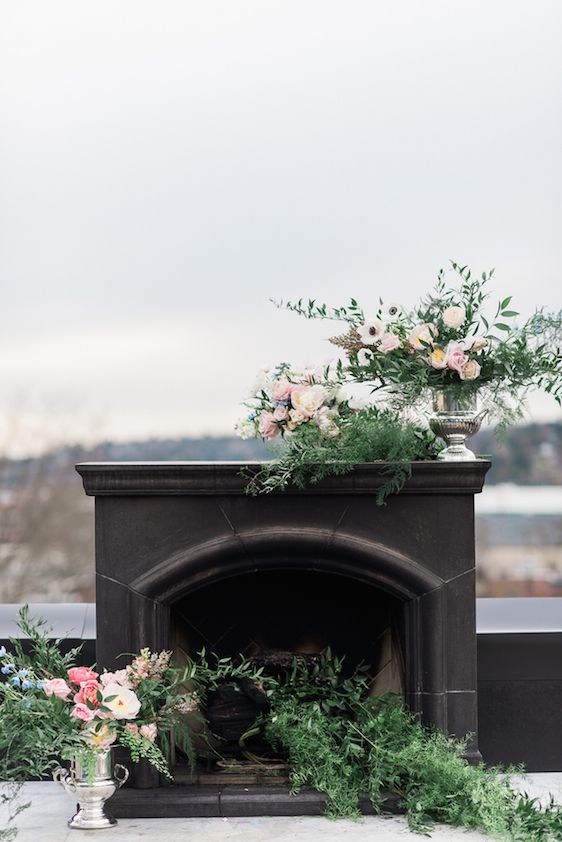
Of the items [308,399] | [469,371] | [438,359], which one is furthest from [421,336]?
[308,399]

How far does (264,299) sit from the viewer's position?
6676 millimetres

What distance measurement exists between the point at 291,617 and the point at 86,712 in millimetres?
1141

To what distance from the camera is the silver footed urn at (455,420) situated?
420cm

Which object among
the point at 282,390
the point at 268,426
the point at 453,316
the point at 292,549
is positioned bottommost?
the point at 292,549

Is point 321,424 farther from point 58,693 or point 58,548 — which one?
point 58,548

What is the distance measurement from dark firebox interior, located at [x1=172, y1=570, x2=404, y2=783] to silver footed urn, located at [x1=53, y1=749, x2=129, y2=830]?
82 centimetres

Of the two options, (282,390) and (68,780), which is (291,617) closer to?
(282,390)

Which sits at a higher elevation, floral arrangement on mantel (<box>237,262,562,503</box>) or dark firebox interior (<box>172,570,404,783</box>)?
floral arrangement on mantel (<box>237,262,562,503</box>)

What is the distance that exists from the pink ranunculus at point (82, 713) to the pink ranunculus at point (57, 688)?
0.28 ft

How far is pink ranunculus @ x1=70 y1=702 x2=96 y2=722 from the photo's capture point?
3.76 meters

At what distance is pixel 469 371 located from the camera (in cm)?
411

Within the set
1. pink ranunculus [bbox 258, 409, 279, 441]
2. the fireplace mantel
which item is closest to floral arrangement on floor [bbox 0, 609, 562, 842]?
the fireplace mantel

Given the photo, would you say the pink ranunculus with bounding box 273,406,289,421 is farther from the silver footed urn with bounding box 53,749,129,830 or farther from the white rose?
the silver footed urn with bounding box 53,749,129,830

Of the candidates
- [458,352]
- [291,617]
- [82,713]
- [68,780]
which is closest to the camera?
[82,713]
